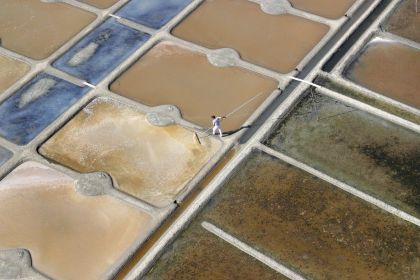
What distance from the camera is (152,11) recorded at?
1573 centimetres

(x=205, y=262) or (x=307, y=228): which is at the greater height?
(x=307, y=228)

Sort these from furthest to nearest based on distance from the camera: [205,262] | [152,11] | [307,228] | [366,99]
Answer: [152,11]
[366,99]
[307,228]
[205,262]

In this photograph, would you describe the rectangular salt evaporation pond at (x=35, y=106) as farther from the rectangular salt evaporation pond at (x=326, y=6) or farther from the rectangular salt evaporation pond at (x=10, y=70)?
the rectangular salt evaporation pond at (x=326, y=6)

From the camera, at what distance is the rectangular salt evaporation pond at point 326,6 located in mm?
15305

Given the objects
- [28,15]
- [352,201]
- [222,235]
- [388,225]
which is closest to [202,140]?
[222,235]

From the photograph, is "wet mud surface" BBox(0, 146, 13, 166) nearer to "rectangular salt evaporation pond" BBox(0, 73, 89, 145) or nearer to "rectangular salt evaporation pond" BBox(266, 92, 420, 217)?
"rectangular salt evaporation pond" BBox(0, 73, 89, 145)

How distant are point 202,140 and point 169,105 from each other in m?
1.29

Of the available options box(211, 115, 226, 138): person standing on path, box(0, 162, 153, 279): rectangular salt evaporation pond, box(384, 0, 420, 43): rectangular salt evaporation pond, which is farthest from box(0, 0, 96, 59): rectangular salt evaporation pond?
box(384, 0, 420, 43): rectangular salt evaporation pond

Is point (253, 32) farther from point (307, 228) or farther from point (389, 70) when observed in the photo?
point (307, 228)

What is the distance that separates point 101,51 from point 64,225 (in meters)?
5.20

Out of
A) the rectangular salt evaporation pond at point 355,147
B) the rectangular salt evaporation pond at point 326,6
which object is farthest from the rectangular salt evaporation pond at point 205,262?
the rectangular salt evaporation pond at point 326,6

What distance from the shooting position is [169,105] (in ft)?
43.0

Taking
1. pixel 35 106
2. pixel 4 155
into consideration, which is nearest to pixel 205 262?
pixel 4 155

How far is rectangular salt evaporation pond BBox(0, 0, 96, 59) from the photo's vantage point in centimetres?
1481
